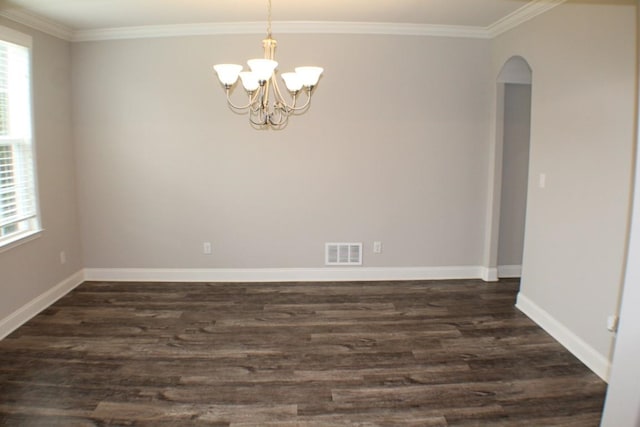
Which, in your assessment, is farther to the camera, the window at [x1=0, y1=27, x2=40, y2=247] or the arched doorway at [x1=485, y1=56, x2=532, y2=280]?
the arched doorway at [x1=485, y1=56, x2=532, y2=280]

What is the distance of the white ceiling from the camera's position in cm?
335

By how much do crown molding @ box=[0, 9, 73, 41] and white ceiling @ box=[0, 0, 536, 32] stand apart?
23 mm

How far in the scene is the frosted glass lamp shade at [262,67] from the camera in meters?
2.29

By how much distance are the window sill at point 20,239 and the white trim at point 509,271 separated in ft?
15.3

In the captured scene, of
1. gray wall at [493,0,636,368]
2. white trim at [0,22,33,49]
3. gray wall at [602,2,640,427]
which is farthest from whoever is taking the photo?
white trim at [0,22,33,49]

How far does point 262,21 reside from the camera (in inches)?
157

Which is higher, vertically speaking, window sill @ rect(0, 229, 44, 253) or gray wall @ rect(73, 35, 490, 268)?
gray wall @ rect(73, 35, 490, 268)

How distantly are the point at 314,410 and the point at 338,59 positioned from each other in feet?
10.6

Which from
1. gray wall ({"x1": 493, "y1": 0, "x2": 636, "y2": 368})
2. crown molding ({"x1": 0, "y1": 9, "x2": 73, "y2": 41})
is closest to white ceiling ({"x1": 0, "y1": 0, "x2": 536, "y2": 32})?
crown molding ({"x1": 0, "y1": 9, "x2": 73, "y2": 41})

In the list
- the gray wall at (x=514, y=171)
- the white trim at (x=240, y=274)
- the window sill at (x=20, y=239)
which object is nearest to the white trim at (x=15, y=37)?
the window sill at (x=20, y=239)

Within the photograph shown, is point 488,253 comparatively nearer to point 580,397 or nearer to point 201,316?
point 580,397

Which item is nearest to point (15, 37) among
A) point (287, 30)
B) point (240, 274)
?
point (287, 30)

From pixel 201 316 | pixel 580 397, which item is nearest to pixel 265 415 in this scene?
pixel 201 316

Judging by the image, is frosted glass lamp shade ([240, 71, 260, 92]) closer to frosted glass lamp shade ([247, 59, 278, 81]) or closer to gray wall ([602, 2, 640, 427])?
frosted glass lamp shade ([247, 59, 278, 81])
